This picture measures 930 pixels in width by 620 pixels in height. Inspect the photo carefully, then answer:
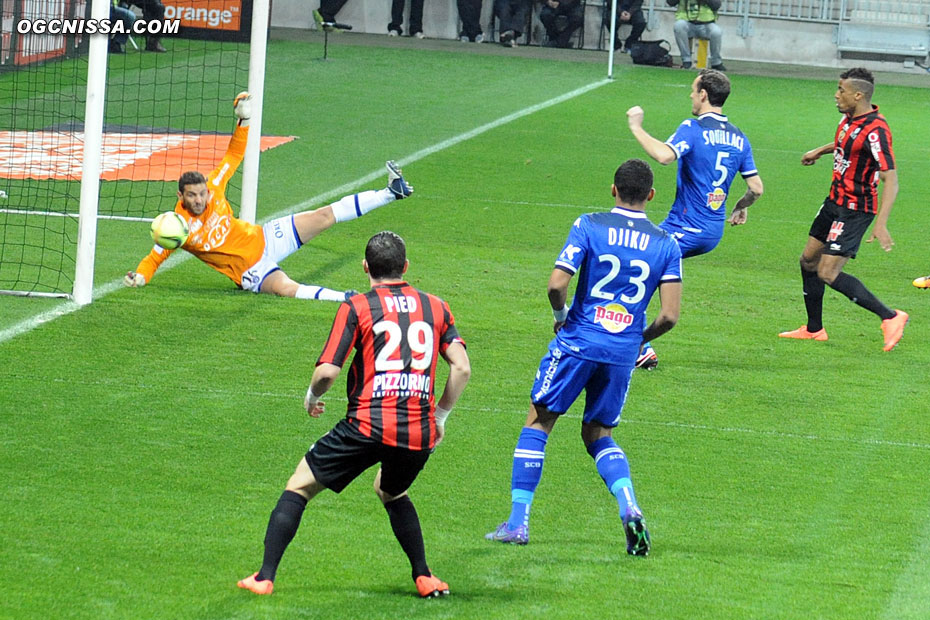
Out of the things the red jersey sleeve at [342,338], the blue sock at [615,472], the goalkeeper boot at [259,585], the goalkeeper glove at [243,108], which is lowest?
the goalkeeper boot at [259,585]

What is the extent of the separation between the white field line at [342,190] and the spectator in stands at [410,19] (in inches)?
268

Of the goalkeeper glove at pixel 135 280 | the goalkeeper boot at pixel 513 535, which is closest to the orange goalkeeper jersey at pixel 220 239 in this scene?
the goalkeeper glove at pixel 135 280

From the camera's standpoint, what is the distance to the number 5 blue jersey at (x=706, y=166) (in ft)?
31.0

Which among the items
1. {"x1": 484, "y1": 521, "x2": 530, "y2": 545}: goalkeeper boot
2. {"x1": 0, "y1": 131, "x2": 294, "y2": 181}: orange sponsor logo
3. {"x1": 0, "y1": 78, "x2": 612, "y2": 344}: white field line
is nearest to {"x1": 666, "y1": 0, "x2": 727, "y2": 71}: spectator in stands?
{"x1": 0, "y1": 78, "x2": 612, "y2": 344}: white field line

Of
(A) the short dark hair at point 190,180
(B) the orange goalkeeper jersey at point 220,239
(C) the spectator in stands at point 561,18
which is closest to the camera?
(A) the short dark hair at point 190,180

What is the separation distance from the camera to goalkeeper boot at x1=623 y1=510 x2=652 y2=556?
618 centimetres

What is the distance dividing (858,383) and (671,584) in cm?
414

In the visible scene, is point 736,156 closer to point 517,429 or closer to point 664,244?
point 517,429

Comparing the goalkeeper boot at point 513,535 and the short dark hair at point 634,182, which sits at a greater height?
the short dark hair at point 634,182

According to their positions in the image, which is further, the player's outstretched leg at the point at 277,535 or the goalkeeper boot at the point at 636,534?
the goalkeeper boot at the point at 636,534

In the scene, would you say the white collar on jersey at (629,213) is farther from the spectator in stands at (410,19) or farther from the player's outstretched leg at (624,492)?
the spectator in stands at (410,19)

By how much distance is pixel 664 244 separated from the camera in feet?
21.1

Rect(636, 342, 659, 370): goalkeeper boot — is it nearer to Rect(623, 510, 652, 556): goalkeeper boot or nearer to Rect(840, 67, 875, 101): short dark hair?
Rect(840, 67, 875, 101): short dark hair

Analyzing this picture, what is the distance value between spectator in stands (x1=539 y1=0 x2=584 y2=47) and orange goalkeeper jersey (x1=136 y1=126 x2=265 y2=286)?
815 inches
